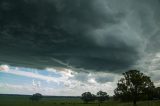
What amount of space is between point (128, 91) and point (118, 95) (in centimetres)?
440

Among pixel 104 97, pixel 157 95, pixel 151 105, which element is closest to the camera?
pixel 151 105

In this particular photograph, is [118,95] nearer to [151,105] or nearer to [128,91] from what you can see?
[128,91]

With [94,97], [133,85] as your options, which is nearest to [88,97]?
[94,97]

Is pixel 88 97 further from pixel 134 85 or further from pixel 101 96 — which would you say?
pixel 134 85

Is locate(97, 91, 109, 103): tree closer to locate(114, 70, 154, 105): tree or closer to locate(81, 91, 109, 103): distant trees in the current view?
locate(81, 91, 109, 103): distant trees

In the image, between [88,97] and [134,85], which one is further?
[88,97]

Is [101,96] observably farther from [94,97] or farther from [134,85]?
[134,85]

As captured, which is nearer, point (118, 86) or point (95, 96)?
point (118, 86)

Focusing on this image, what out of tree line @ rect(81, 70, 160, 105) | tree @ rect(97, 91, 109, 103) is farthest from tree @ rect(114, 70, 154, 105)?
tree @ rect(97, 91, 109, 103)

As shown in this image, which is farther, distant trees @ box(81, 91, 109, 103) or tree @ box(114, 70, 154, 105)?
distant trees @ box(81, 91, 109, 103)

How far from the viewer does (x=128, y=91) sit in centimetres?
7906

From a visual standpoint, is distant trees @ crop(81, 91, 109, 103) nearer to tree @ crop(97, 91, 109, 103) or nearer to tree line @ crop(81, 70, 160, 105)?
tree @ crop(97, 91, 109, 103)

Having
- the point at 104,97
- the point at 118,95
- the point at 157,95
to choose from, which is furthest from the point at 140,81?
the point at 104,97

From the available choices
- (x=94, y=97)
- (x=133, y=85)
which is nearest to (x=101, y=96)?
(x=94, y=97)
